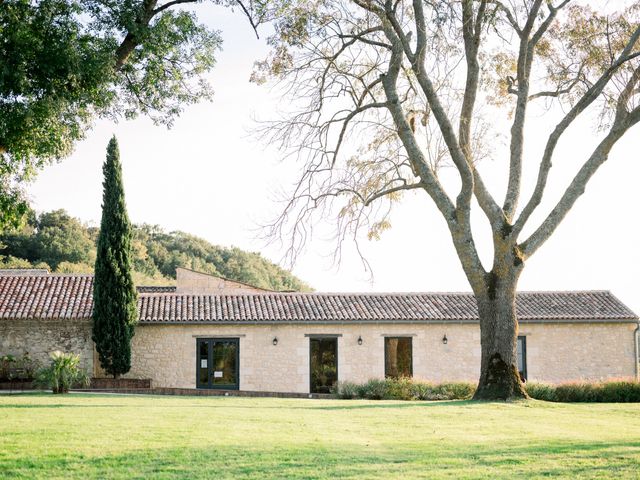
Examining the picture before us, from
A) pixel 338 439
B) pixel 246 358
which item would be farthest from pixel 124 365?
pixel 338 439

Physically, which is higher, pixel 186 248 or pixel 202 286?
pixel 186 248

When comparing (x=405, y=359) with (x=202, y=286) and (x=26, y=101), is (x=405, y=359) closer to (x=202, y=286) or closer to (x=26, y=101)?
(x=202, y=286)

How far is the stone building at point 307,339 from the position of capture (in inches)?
969

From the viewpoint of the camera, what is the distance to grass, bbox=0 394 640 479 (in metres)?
7.36

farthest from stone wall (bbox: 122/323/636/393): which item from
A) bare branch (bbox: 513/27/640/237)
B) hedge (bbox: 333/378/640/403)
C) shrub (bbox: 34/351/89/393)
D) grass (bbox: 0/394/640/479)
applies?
grass (bbox: 0/394/640/479)

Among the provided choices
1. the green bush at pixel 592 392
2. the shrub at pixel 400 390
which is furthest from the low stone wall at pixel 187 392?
the green bush at pixel 592 392

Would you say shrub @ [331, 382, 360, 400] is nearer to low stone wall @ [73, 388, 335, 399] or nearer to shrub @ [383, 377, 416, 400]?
low stone wall @ [73, 388, 335, 399]

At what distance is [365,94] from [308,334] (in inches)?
381

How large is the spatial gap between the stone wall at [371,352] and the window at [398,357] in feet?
0.60

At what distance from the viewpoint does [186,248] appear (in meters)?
61.6

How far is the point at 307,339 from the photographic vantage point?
25.4 m

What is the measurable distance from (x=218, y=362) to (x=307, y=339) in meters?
2.94

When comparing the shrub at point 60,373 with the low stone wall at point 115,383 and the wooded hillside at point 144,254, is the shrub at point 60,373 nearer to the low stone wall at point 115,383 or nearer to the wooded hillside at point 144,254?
the low stone wall at point 115,383

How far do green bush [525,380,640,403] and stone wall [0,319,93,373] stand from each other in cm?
1324
